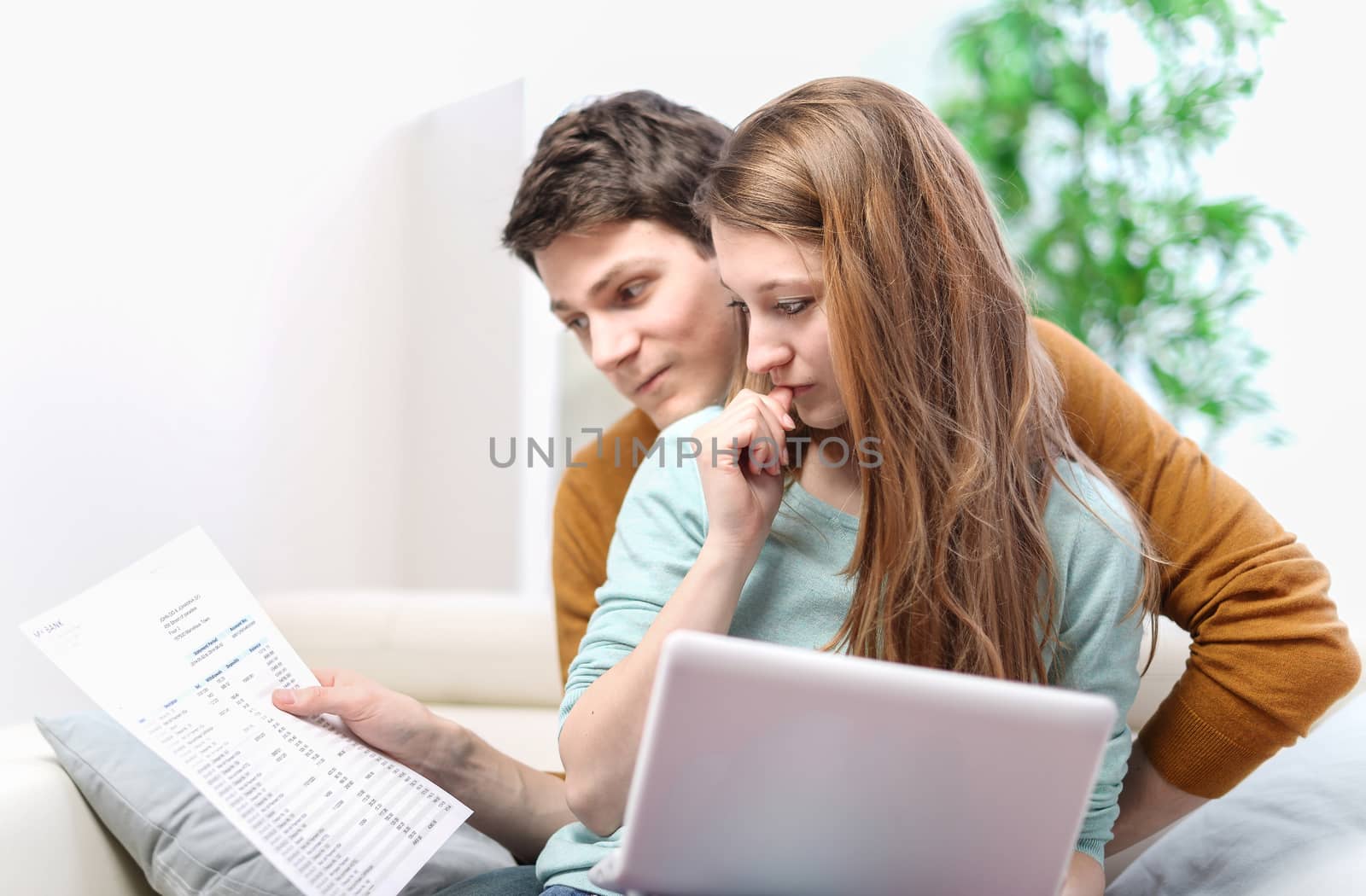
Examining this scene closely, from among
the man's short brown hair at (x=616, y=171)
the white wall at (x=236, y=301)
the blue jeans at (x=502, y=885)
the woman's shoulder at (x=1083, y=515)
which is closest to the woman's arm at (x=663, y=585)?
the blue jeans at (x=502, y=885)

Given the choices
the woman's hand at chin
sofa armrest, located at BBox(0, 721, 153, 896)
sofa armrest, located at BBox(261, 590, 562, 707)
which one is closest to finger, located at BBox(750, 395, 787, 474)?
the woman's hand at chin

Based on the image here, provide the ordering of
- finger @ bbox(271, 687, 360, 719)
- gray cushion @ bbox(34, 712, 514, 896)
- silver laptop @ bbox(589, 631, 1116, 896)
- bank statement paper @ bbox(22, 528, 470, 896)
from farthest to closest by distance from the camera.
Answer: gray cushion @ bbox(34, 712, 514, 896), finger @ bbox(271, 687, 360, 719), bank statement paper @ bbox(22, 528, 470, 896), silver laptop @ bbox(589, 631, 1116, 896)

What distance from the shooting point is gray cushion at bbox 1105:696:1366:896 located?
1.10 m

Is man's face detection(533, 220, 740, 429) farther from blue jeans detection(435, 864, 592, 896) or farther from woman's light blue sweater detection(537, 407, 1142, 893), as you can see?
blue jeans detection(435, 864, 592, 896)

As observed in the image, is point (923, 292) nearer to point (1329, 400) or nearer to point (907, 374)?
point (907, 374)

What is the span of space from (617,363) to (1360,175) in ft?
8.50

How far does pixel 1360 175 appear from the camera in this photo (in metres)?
3.10

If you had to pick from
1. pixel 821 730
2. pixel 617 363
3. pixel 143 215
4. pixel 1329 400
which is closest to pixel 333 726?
pixel 617 363

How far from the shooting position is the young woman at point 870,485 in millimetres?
1011

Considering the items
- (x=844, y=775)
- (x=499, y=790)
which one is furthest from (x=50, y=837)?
(x=844, y=775)

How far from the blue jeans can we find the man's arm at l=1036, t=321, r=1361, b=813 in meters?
0.61

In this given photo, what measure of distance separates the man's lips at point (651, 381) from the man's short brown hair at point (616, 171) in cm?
15

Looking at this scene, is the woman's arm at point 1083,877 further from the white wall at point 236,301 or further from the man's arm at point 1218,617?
the white wall at point 236,301

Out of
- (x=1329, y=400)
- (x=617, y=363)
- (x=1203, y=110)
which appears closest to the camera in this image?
(x=617, y=363)
